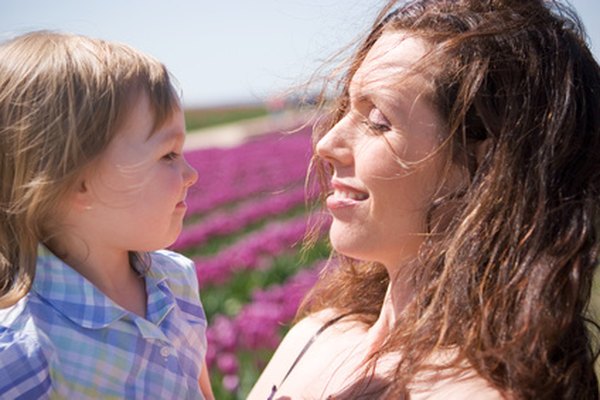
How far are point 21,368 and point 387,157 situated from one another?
0.83 metres

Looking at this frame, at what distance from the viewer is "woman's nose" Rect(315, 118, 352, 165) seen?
168cm

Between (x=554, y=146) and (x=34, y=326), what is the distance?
1083 millimetres

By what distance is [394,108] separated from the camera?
5.28 ft

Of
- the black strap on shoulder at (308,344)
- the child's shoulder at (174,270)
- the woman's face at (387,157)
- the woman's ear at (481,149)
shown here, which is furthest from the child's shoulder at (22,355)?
the woman's ear at (481,149)

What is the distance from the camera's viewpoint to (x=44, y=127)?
163cm

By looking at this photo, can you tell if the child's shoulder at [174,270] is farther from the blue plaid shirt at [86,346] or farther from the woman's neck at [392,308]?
the woman's neck at [392,308]

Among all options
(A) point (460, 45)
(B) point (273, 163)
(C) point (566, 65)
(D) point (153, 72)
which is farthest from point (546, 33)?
(B) point (273, 163)

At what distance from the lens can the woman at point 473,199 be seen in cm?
143

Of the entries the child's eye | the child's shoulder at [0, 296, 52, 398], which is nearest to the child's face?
the child's eye

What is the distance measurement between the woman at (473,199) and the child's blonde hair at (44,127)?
0.48 metres

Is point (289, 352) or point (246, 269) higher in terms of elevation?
point (289, 352)

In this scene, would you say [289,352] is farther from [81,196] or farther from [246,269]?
[246,269]

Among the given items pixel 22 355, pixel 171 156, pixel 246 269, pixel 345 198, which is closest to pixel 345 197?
pixel 345 198

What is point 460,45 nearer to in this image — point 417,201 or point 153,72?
point 417,201
